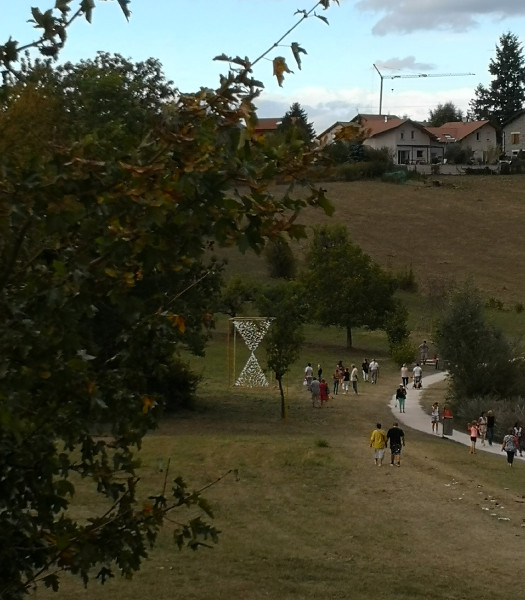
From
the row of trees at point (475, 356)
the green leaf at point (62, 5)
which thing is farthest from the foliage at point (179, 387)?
the green leaf at point (62, 5)

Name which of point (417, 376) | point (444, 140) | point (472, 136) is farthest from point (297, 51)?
point (472, 136)

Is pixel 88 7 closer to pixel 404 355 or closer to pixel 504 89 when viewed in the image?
pixel 404 355

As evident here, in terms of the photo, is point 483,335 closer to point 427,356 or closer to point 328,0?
point 427,356

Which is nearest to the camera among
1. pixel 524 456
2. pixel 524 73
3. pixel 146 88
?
pixel 524 456

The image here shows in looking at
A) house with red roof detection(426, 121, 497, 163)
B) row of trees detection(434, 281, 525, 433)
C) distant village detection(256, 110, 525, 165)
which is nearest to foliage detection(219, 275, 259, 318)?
row of trees detection(434, 281, 525, 433)

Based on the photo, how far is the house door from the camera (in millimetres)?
110312

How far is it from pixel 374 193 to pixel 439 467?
6662 centimetres

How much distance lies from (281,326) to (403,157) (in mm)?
81878

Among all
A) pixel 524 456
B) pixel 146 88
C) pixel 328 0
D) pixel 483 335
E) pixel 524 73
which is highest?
pixel 524 73

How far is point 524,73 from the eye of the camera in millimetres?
125688

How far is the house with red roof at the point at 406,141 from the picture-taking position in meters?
110

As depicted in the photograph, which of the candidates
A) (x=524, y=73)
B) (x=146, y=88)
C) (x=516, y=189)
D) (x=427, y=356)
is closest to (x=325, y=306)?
(x=427, y=356)

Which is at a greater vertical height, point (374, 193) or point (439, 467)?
point (374, 193)

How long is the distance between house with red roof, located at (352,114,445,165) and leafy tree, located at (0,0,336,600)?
103 meters
